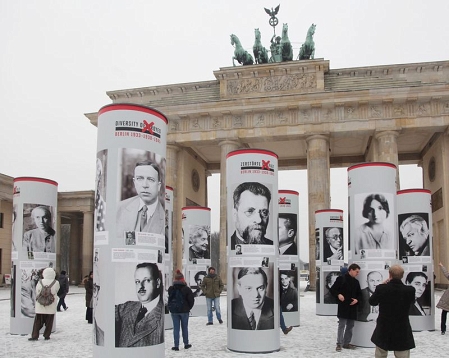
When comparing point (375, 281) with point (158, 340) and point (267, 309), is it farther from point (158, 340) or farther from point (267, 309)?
point (158, 340)

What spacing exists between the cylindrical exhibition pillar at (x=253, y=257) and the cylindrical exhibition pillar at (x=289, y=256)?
409cm

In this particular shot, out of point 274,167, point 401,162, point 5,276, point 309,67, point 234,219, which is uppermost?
point 309,67

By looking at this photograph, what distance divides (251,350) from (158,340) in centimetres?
264

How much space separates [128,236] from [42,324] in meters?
5.26

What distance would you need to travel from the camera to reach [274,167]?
37.5ft

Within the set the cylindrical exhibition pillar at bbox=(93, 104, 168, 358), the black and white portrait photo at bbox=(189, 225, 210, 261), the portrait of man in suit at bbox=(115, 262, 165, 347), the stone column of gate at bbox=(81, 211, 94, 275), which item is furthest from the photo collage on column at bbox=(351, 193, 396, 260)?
the stone column of gate at bbox=(81, 211, 94, 275)

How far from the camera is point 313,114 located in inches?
1396

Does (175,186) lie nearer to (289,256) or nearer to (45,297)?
(289,256)

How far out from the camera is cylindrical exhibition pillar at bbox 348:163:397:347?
439 inches

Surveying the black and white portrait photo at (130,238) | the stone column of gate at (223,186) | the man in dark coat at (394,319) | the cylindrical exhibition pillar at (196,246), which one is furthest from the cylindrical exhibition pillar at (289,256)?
the stone column of gate at (223,186)

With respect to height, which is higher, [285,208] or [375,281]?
[285,208]

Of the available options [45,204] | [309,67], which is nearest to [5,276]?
[309,67]

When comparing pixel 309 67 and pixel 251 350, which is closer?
pixel 251 350

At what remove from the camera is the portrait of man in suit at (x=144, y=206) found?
858 cm
